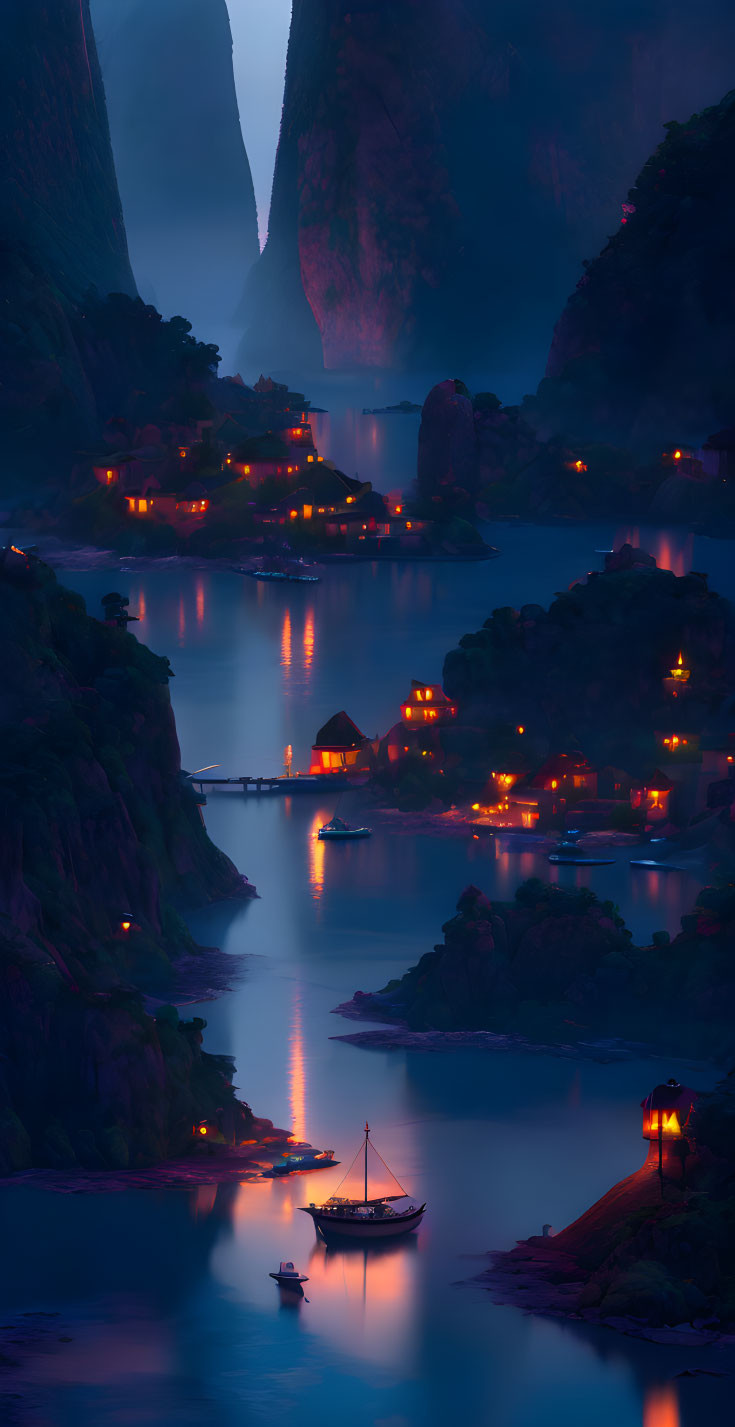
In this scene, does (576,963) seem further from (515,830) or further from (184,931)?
(515,830)

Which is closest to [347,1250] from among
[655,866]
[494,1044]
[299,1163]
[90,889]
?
[299,1163]

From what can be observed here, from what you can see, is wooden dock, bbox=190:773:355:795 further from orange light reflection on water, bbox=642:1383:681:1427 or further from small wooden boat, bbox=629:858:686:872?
orange light reflection on water, bbox=642:1383:681:1427

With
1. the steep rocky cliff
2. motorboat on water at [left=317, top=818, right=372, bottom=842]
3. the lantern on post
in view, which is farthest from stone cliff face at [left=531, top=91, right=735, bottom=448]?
the lantern on post

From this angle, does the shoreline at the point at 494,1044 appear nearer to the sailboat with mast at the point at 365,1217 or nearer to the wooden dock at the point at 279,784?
the sailboat with mast at the point at 365,1217

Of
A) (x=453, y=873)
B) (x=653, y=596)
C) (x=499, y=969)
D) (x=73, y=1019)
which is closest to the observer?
(x=73, y=1019)

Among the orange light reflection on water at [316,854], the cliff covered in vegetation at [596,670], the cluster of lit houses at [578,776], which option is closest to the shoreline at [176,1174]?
the orange light reflection on water at [316,854]

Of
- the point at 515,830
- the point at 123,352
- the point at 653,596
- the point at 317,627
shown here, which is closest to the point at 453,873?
the point at 515,830
